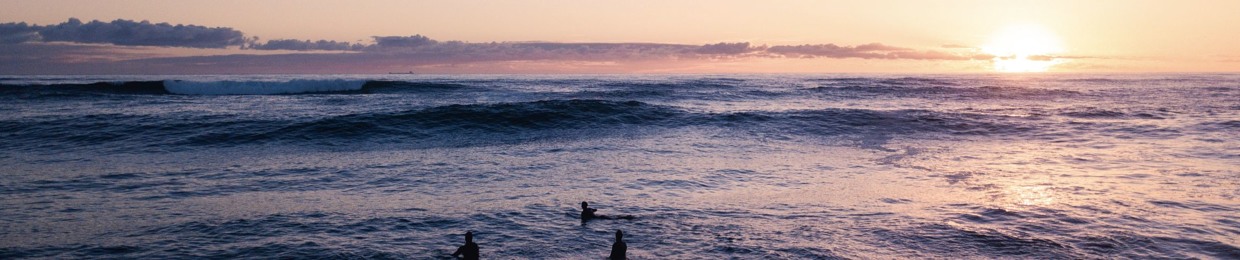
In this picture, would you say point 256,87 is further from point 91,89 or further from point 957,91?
point 957,91

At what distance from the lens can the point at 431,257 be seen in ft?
32.1

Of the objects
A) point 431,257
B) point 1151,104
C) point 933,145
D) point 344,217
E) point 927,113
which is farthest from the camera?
point 1151,104

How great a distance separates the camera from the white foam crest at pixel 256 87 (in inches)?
1619

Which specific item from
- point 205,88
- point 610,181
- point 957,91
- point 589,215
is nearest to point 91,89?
point 205,88

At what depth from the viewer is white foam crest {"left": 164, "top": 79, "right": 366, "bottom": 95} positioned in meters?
41.1

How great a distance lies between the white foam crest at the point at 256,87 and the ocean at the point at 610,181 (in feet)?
26.2

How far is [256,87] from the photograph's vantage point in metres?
43.2

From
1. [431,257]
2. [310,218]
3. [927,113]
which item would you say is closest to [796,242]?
[431,257]

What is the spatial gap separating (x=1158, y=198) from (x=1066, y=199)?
1518 mm

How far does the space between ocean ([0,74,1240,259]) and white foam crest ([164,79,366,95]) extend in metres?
7.98

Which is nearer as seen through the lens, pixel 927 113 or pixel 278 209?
pixel 278 209

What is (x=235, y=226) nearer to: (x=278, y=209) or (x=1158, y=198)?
(x=278, y=209)

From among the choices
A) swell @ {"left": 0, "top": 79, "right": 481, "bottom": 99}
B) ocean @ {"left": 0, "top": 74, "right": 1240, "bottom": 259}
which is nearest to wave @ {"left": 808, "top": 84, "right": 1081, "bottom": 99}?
ocean @ {"left": 0, "top": 74, "right": 1240, "bottom": 259}

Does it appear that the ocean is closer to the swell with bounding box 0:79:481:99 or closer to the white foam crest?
the swell with bounding box 0:79:481:99
